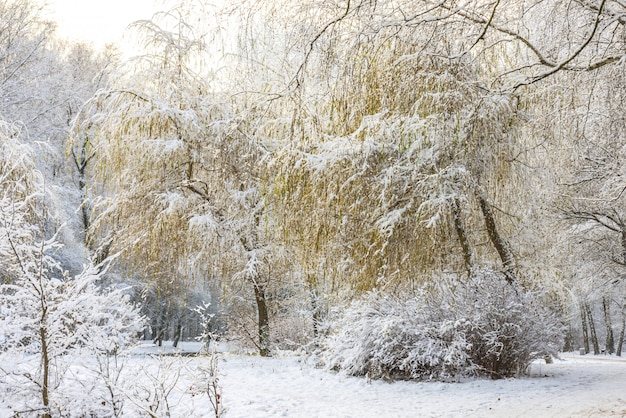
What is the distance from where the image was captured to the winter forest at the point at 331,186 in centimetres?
395

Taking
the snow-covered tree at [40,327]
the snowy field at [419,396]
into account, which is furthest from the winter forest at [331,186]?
the snowy field at [419,396]

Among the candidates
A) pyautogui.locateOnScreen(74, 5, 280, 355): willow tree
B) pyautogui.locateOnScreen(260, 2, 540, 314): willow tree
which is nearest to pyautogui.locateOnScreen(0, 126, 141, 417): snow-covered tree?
pyautogui.locateOnScreen(260, 2, 540, 314): willow tree

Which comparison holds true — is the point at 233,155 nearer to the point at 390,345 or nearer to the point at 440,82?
the point at 390,345

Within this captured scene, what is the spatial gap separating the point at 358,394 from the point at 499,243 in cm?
315

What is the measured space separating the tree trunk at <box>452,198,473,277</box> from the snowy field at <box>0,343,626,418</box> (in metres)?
1.59

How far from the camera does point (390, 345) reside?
700 centimetres

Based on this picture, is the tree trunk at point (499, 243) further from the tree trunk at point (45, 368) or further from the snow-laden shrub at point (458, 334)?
the tree trunk at point (45, 368)

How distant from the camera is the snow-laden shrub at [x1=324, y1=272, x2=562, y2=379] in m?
6.73

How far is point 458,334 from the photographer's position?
6.75 m

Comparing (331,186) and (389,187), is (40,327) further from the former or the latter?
(389,187)

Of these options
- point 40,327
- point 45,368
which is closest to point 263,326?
point 45,368

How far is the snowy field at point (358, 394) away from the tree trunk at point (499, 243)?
1506 mm

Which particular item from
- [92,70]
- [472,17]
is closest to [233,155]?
[472,17]

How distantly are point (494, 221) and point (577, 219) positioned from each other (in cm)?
746
